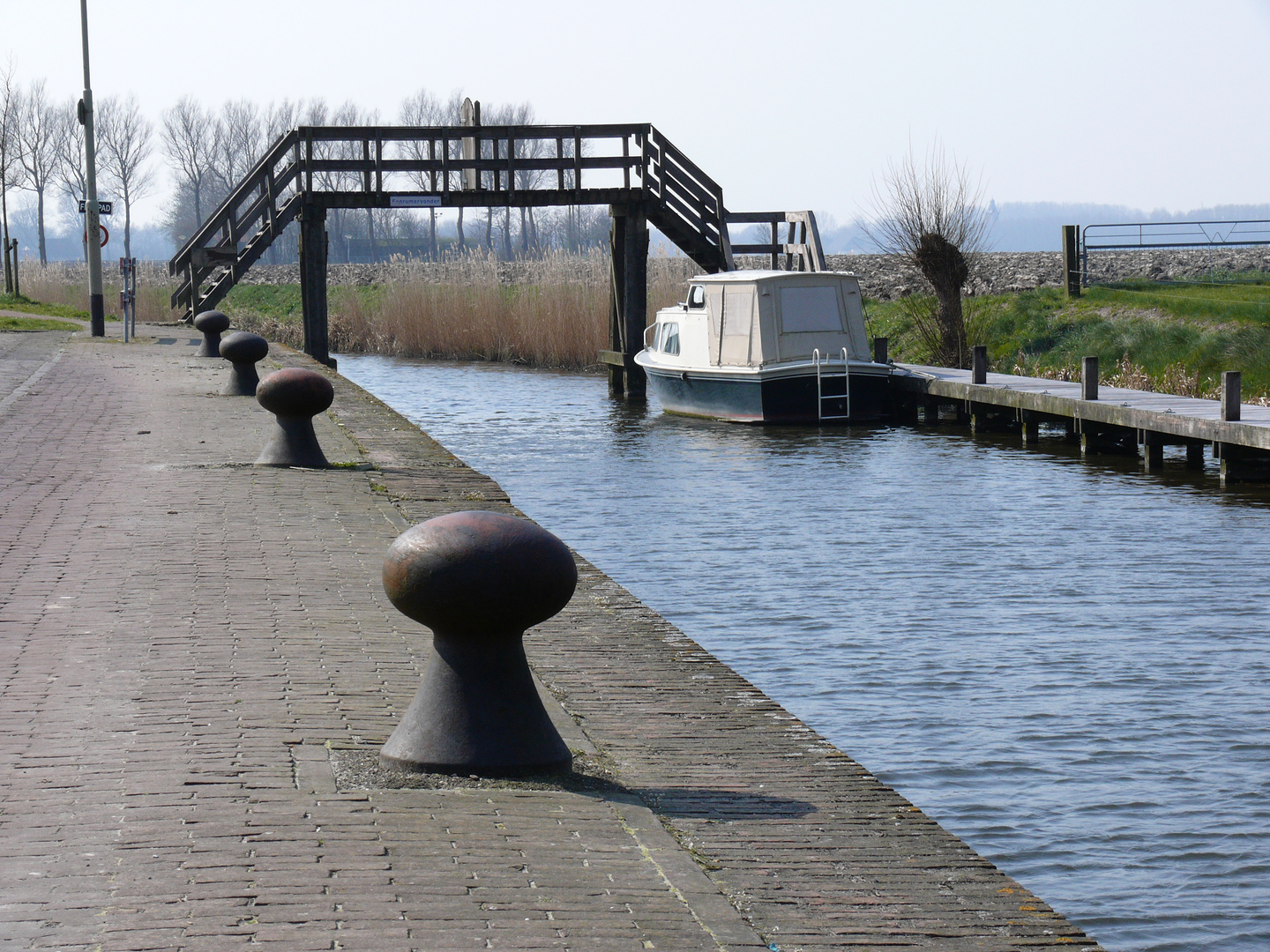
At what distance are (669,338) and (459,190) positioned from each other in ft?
15.9

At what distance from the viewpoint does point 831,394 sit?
24.9 metres

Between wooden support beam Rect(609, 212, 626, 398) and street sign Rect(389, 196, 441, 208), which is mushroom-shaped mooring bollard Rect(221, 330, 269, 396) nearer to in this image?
street sign Rect(389, 196, 441, 208)

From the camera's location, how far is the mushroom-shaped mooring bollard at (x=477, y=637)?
4766 millimetres

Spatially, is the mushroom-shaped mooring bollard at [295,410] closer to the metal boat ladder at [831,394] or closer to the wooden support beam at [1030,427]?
the wooden support beam at [1030,427]

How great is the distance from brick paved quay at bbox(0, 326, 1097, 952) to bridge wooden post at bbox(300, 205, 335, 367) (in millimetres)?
21075

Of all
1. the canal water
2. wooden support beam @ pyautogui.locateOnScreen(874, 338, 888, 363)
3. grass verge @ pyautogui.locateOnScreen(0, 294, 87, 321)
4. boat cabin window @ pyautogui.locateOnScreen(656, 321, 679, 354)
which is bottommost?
the canal water

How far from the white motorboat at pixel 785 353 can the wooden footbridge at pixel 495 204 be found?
11.4 feet

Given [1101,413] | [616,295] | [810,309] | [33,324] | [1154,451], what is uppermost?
[616,295]

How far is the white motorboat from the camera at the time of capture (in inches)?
973

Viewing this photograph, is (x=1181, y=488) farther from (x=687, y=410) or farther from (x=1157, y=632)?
(x=687, y=410)

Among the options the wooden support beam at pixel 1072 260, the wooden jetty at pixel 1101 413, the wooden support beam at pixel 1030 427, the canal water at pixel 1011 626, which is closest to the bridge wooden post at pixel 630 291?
the wooden jetty at pixel 1101 413

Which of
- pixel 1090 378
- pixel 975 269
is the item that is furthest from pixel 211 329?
pixel 975 269

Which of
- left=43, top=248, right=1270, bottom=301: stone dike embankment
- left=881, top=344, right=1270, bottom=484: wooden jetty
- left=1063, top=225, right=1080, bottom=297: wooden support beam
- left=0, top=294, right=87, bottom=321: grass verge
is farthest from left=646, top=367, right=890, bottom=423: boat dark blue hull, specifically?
left=0, top=294, right=87, bottom=321: grass verge

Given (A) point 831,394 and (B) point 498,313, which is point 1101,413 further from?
(B) point 498,313
